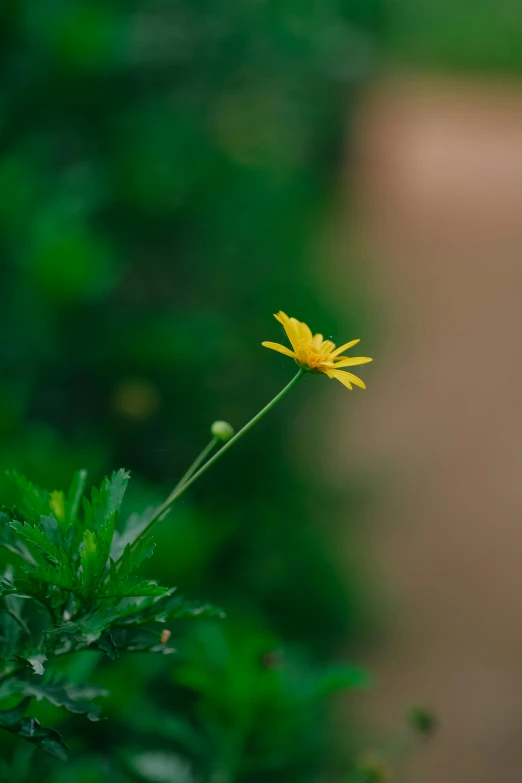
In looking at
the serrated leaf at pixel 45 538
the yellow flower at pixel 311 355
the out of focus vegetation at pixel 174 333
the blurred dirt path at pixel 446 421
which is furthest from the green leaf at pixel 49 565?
the blurred dirt path at pixel 446 421

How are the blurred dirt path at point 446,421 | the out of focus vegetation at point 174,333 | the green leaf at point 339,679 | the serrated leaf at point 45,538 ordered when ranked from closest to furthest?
1. the serrated leaf at point 45,538
2. the green leaf at point 339,679
3. the out of focus vegetation at point 174,333
4. the blurred dirt path at point 446,421

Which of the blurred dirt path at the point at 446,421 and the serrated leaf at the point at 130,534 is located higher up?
the serrated leaf at the point at 130,534

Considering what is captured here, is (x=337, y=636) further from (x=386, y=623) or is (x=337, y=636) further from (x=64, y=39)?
(x=64, y=39)

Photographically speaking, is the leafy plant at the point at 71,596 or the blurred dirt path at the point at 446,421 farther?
the blurred dirt path at the point at 446,421

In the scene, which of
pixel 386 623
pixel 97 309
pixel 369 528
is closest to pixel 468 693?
pixel 386 623

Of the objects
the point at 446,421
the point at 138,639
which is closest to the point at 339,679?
the point at 138,639

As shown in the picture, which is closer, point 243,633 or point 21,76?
point 243,633

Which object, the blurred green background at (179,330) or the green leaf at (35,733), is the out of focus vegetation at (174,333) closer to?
the blurred green background at (179,330)

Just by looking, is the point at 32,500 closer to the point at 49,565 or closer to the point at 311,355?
the point at 49,565
